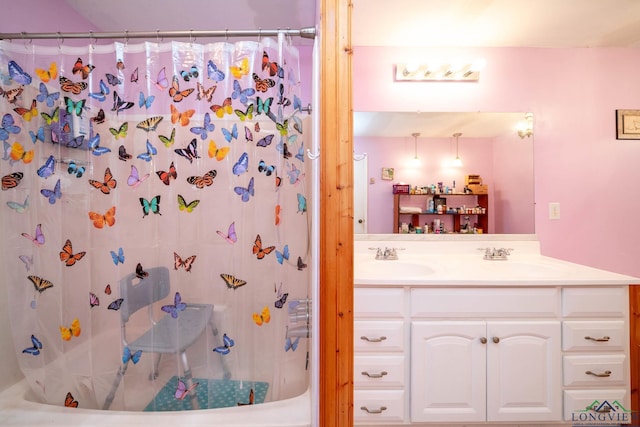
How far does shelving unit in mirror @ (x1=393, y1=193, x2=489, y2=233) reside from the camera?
1774 millimetres

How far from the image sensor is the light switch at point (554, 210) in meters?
1.78

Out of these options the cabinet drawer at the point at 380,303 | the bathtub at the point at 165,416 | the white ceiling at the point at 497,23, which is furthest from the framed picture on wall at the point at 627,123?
the bathtub at the point at 165,416

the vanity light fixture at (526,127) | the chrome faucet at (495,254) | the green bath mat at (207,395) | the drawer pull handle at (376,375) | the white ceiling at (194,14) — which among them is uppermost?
the white ceiling at (194,14)

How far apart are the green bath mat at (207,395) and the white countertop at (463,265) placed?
725 millimetres

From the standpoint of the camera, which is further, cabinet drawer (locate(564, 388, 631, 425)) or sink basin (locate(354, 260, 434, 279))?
sink basin (locate(354, 260, 434, 279))

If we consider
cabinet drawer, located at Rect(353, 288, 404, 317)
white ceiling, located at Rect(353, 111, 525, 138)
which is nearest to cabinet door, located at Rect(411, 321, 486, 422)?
cabinet drawer, located at Rect(353, 288, 404, 317)

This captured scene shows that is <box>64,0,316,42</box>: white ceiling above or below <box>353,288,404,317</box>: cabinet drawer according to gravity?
above

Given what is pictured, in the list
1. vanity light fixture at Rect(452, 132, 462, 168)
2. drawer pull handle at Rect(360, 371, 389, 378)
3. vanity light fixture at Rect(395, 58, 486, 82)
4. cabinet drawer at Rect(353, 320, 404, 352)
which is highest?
vanity light fixture at Rect(395, 58, 486, 82)

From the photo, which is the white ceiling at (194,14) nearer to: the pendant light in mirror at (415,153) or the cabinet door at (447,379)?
the pendant light in mirror at (415,153)

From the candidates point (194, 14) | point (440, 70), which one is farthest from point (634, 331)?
point (194, 14)

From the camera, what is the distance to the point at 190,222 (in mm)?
1177

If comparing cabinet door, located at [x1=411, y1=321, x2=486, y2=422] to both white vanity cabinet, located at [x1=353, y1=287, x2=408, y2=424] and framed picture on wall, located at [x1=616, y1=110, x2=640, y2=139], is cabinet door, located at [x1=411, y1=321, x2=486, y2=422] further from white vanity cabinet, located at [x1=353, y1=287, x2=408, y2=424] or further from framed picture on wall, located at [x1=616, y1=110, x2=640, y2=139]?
framed picture on wall, located at [x1=616, y1=110, x2=640, y2=139]

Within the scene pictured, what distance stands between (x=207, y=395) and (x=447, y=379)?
1.12 m

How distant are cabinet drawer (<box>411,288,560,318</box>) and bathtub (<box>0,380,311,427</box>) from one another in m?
0.70
